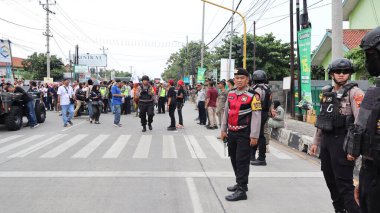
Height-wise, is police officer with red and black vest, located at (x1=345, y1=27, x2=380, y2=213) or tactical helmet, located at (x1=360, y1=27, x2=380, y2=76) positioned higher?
tactical helmet, located at (x1=360, y1=27, x2=380, y2=76)

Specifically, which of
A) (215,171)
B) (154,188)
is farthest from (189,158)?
(154,188)

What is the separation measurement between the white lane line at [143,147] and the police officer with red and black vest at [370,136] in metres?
6.27

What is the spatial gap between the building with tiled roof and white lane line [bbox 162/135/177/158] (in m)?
11.9

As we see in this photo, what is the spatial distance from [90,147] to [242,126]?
5.69 m

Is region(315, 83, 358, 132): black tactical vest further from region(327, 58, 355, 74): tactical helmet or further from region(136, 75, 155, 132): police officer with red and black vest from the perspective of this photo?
region(136, 75, 155, 132): police officer with red and black vest

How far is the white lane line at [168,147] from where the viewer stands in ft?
29.0

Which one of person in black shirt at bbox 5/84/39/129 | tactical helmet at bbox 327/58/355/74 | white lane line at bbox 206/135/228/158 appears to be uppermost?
tactical helmet at bbox 327/58/355/74

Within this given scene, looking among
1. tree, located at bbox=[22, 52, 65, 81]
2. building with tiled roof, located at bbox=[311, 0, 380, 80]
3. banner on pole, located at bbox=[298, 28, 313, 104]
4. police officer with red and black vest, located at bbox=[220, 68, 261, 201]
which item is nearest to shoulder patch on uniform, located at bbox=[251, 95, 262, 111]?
police officer with red and black vest, located at bbox=[220, 68, 261, 201]

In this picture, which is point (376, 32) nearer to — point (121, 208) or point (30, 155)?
point (121, 208)

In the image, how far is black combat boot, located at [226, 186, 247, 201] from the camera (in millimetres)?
5262

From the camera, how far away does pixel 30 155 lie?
8.70 metres

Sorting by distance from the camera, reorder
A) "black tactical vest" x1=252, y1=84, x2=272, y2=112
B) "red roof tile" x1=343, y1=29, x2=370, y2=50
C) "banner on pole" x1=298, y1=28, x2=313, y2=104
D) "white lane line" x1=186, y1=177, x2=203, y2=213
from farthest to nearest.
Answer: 1. "red roof tile" x1=343, y1=29, x2=370, y2=50
2. "banner on pole" x1=298, y1=28, x2=313, y2=104
3. "black tactical vest" x1=252, y1=84, x2=272, y2=112
4. "white lane line" x1=186, y1=177, x2=203, y2=213

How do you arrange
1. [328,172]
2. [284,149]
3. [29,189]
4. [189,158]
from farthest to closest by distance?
1. [284,149]
2. [189,158]
3. [29,189]
4. [328,172]

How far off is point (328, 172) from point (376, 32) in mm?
2038
